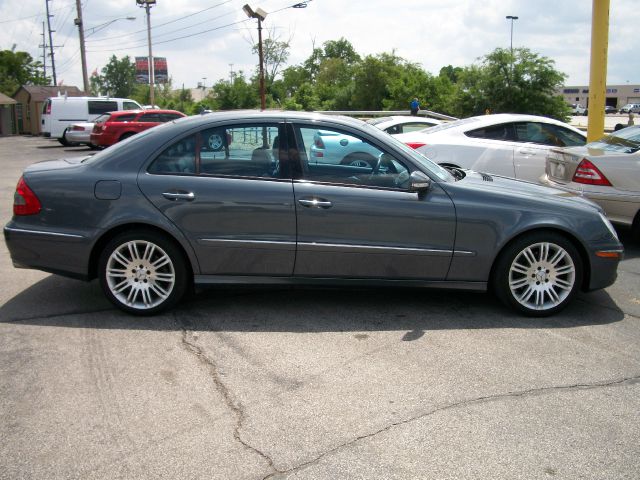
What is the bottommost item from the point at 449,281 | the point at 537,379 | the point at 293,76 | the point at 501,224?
the point at 537,379

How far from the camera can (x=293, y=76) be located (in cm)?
6944

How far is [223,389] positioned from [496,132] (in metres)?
7.11

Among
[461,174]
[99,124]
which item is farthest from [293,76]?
[461,174]

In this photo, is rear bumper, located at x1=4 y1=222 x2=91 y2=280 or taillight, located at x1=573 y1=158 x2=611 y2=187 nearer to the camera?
rear bumper, located at x1=4 y1=222 x2=91 y2=280

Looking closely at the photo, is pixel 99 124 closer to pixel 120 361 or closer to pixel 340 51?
pixel 120 361

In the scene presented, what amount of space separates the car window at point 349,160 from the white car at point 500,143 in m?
4.39

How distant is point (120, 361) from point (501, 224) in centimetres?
298

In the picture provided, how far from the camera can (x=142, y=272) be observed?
5.18 meters

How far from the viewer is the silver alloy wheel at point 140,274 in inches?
202

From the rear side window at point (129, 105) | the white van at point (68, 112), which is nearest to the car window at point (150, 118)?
the white van at point (68, 112)

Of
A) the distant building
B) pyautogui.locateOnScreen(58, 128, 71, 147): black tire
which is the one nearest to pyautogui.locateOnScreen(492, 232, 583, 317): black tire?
pyautogui.locateOnScreen(58, 128, 71, 147): black tire

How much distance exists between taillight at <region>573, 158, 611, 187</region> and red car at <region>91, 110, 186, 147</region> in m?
17.8

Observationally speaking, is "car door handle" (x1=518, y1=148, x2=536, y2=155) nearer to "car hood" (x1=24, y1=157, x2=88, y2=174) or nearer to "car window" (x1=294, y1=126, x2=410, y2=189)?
"car window" (x1=294, y1=126, x2=410, y2=189)

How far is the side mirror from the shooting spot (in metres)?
5.14
